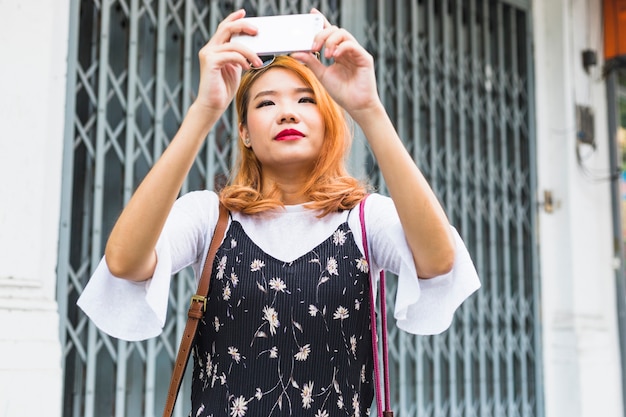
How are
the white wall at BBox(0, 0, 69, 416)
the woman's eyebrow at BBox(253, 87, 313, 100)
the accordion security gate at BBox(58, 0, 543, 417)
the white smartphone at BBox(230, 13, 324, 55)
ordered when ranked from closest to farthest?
the white smartphone at BBox(230, 13, 324, 55), the woman's eyebrow at BBox(253, 87, 313, 100), the white wall at BBox(0, 0, 69, 416), the accordion security gate at BBox(58, 0, 543, 417)

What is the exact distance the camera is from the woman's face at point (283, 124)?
1.86m

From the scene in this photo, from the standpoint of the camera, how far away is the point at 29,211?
340cm

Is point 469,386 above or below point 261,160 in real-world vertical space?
below

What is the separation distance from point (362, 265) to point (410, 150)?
3600mm

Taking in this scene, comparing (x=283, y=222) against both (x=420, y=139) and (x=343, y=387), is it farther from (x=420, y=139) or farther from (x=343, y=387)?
(x=420, y=139)

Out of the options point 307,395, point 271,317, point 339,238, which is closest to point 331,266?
point 339,238

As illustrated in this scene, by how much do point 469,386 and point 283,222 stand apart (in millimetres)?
3978

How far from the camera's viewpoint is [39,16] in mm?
3479

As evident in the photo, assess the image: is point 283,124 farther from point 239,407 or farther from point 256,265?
point 239,407

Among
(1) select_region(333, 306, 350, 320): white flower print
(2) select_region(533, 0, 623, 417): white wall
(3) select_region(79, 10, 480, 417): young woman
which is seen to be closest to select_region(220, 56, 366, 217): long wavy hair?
(3) select_region(79, 10, 480, 417): young woman

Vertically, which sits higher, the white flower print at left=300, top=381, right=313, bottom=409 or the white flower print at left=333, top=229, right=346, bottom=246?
the white flower print at left=333, top=229, right=346, bottom=246

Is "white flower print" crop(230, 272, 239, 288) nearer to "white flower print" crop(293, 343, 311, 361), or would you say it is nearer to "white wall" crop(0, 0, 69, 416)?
"white flower print" crop(293, 343, 311, 361)

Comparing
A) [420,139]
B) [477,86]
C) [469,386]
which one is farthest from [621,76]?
[469,386]

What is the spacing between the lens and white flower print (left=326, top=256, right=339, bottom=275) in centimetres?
180
